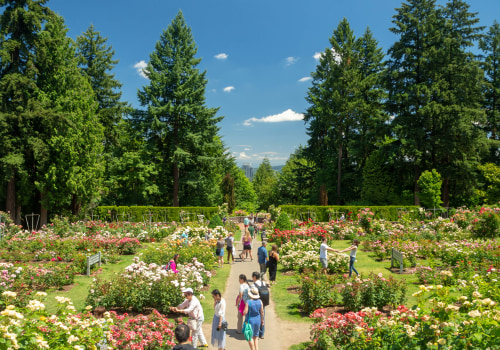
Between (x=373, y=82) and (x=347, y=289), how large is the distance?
104 ft

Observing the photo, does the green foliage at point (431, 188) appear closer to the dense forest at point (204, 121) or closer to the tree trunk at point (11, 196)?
the dense forest at point (204, 121)

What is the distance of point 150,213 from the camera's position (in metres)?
30.1

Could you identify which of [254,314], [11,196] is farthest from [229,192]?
[254,314]

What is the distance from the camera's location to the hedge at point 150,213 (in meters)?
30.2

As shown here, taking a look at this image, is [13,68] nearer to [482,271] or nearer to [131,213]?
[131,213]

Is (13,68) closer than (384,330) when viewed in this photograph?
No

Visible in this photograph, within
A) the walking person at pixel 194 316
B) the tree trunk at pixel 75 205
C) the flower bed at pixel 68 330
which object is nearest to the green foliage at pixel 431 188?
the walking person at pixel 194 316

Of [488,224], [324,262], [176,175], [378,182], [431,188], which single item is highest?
[176,175]

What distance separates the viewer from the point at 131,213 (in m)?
30.3

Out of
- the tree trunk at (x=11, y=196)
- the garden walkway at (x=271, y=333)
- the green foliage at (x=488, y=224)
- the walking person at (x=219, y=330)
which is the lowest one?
the garden walkway at (x=271, y=333)

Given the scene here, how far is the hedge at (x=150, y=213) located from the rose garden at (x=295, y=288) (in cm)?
833

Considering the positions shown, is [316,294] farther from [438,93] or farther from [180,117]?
[180,117]

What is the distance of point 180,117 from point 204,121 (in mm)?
2576

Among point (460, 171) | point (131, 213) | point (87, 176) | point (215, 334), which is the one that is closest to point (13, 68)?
point (87, 176)
